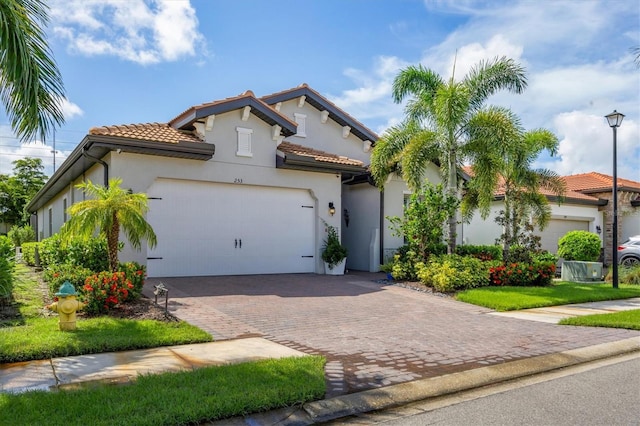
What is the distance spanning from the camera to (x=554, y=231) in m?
21.6

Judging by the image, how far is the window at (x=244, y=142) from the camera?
13.4m

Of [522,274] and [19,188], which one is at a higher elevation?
[19,188]

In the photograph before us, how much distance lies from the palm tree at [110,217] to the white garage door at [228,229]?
3.24 m

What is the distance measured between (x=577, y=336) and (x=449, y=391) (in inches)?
154

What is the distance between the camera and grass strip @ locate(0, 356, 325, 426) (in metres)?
3.73

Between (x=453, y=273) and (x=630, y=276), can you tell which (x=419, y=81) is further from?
(x=630, y=276)

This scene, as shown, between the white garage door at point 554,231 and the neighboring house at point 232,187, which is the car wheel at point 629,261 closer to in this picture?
the white garage door at point 554,231

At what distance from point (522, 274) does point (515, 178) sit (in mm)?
3236

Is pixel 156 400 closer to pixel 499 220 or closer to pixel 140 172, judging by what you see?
pixel 140 172

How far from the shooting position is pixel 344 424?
4090mm

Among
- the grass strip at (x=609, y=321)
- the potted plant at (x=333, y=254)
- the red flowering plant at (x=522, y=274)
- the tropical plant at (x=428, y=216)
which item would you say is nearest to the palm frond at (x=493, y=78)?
the tropical plant at (x=428, y=216)

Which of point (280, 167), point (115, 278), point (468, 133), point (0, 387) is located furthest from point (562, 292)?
point (0, 387)

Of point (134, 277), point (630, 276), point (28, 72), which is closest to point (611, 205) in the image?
point (630, 276)

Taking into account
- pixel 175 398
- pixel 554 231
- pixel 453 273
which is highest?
pixel 554 231
